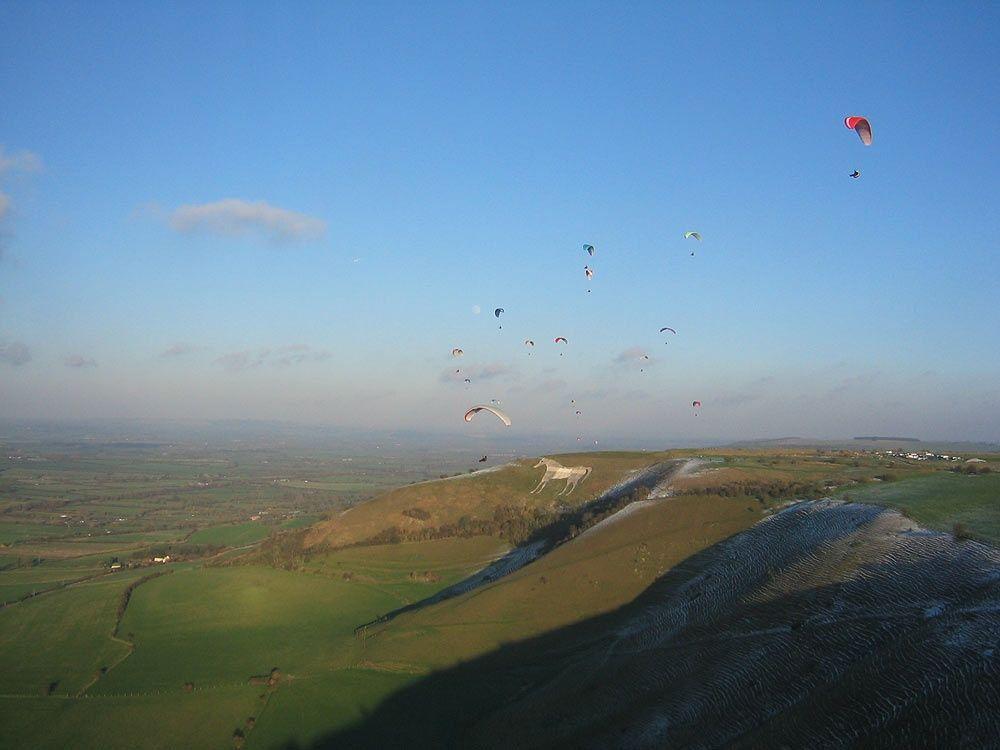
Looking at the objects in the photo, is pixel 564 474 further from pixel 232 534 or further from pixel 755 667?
pixel 232 534

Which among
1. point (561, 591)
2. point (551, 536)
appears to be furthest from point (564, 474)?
point (561, 591)

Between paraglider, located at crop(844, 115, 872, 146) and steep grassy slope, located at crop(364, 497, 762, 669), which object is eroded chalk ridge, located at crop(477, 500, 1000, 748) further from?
paraglider, located at crop(844, 115, 872, 146)

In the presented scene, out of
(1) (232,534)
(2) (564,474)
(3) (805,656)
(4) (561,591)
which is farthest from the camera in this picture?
(1) (232,534)

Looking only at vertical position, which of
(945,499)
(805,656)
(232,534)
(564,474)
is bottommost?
(232,534)

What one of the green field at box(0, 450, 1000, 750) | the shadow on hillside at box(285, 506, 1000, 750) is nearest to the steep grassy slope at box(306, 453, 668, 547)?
the green field at box(0, 450, 1000, 750)

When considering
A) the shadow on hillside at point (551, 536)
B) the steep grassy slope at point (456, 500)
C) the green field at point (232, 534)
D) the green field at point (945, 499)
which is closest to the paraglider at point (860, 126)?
the green field at point (945, 499)

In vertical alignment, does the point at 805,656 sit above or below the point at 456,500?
above
